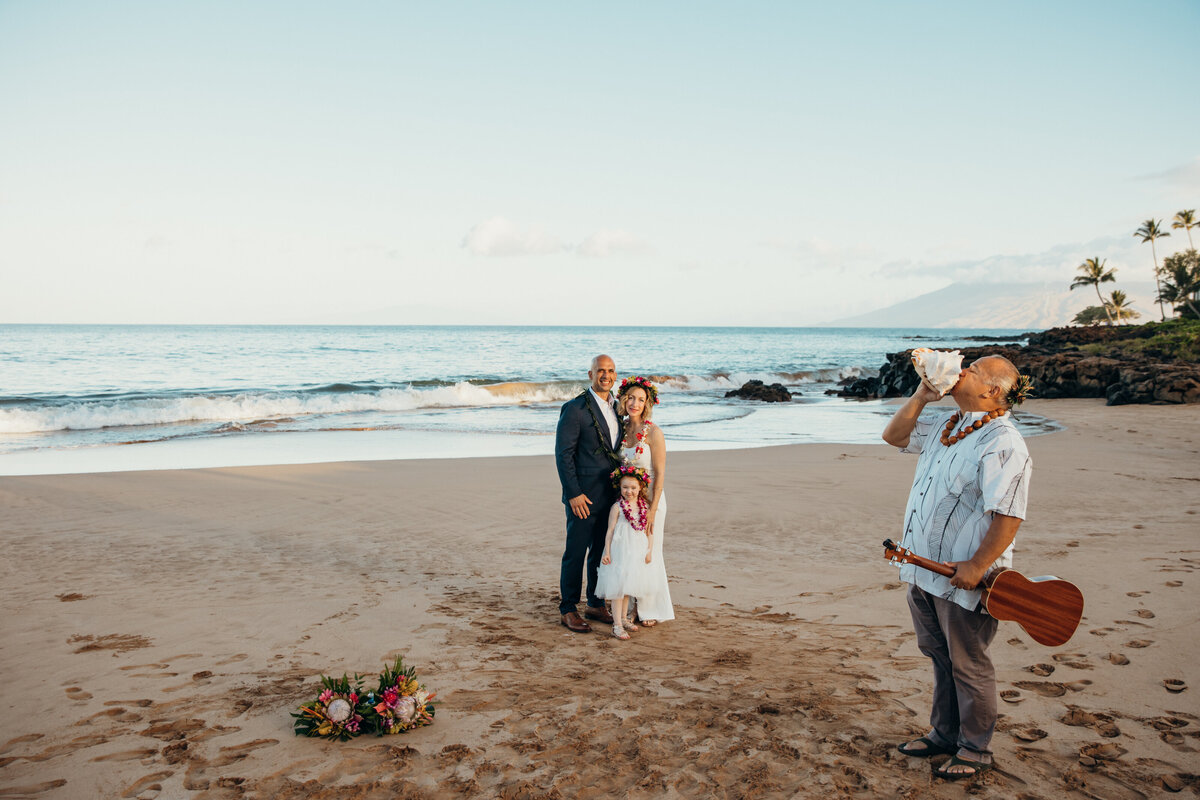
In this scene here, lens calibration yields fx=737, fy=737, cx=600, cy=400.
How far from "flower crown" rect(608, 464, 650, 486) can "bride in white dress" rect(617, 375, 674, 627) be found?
0.05 m

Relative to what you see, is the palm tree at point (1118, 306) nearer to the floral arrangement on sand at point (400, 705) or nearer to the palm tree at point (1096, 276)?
the palm tree at point (1096, 276)

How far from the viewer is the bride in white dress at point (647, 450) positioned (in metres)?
5.26

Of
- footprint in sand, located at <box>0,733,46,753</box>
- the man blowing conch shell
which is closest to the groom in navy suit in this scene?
the man blowing conch shell

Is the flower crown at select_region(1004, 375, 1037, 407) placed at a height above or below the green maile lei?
above

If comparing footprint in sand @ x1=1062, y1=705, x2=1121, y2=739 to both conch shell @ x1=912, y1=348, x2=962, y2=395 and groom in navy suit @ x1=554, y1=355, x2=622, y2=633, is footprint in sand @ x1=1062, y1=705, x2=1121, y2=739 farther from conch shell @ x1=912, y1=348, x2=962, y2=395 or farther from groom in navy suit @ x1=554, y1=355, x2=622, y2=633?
groom in navy suit @ x1=554, y1=355, x2=622, y2=633

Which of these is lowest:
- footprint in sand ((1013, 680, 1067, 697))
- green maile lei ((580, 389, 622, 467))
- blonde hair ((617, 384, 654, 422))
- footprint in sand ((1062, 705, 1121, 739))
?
footprint in sand ((1013, 680, 1067, 697))

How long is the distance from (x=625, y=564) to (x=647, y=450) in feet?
2.74

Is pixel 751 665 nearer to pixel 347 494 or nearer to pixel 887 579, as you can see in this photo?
pixel 887 579

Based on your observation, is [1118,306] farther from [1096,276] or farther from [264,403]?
[264,403]

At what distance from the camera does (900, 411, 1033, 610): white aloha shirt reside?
9.47ft

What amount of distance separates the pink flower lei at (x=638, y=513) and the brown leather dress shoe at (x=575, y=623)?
835 millimetres

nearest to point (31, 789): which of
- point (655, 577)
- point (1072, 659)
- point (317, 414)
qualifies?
point (655, 577)

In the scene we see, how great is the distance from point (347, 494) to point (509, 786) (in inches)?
315

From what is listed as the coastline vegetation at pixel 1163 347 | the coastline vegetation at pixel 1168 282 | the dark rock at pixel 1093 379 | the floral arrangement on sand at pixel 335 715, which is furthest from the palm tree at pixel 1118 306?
the floral arrangement on sand at pixel 335 715
